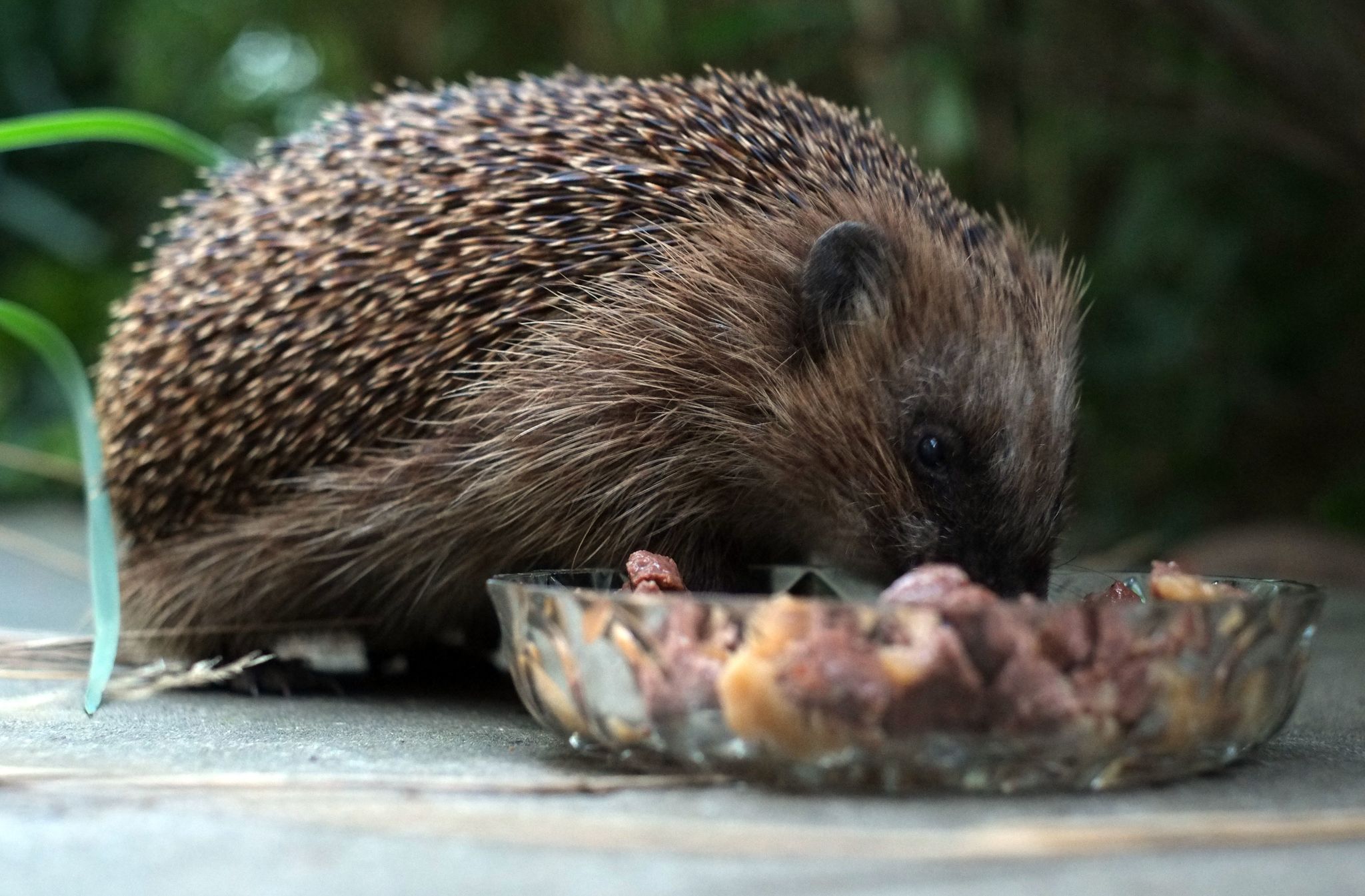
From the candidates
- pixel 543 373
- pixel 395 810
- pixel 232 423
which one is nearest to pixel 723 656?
pixel 395 810

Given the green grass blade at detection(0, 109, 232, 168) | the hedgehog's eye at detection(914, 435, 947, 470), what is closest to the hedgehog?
the hedgehog's eye at detection(914, 435, 947, 470)

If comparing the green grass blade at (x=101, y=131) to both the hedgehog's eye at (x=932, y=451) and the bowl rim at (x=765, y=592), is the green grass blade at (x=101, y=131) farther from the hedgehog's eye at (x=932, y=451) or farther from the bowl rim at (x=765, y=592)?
the hedgehog's eye at (x=932, y=451)

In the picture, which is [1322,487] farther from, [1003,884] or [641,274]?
[1003,884]

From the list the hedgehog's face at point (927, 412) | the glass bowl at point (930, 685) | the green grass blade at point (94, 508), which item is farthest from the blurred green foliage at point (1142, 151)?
the glass bowl at point (930, 685)

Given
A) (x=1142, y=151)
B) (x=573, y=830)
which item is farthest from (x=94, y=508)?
(x=1142, y=151)

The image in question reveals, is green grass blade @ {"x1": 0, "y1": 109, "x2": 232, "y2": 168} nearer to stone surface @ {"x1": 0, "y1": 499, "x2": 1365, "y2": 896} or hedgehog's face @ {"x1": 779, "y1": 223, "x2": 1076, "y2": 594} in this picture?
stone surface @ {"x1": 0, "y1": 499, "x2": 1365, "y2": 896}

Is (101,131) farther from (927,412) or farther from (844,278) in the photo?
(927,412)

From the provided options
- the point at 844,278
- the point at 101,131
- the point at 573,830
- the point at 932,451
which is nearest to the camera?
the point at 573,830
